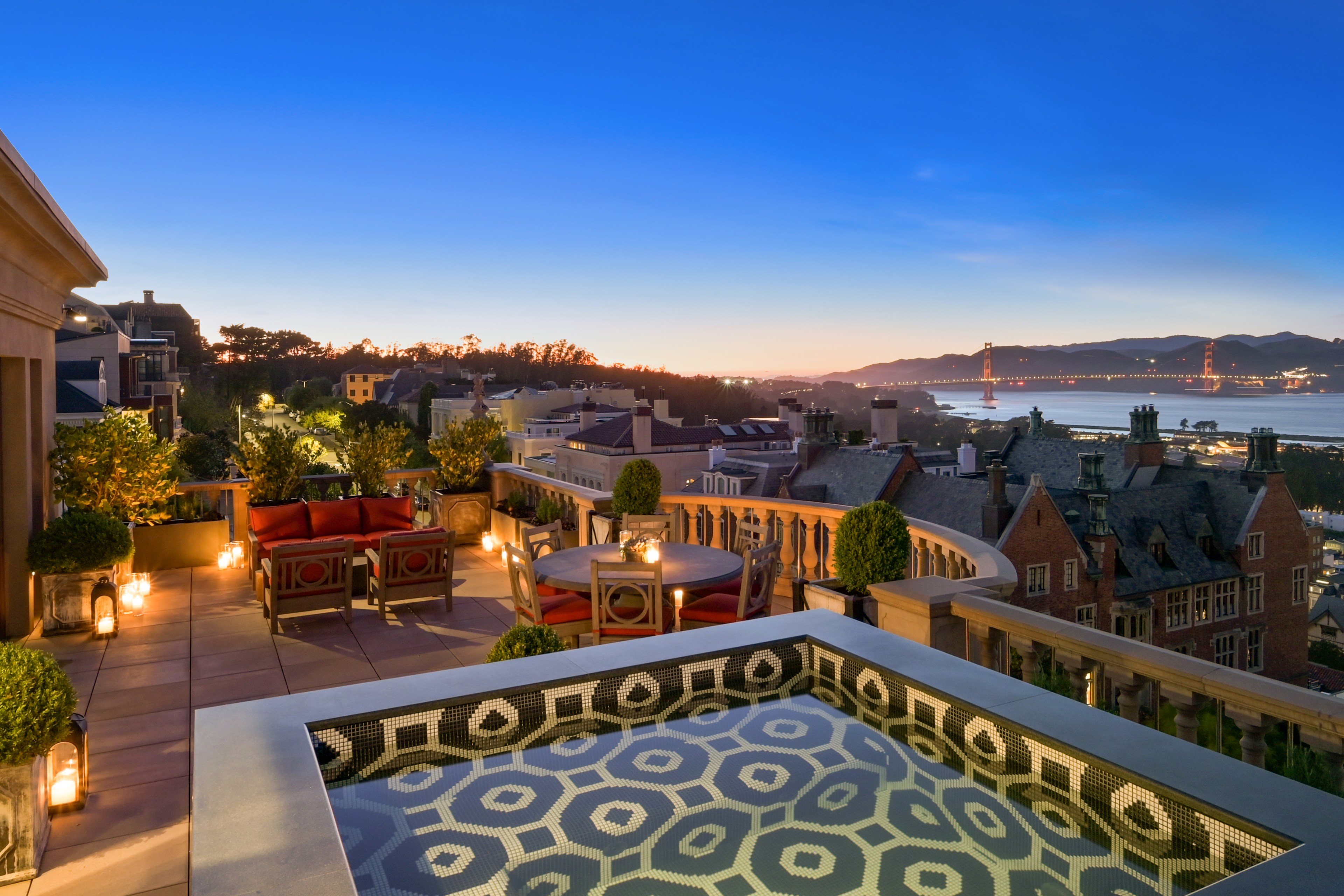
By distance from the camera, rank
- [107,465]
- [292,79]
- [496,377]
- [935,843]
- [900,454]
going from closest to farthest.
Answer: [935,843] < [107,465] < [292,79] < [900,454] < [496,377]

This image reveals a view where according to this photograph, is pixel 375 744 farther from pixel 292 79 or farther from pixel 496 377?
pixel 496 377

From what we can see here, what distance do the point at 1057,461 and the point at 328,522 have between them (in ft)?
137

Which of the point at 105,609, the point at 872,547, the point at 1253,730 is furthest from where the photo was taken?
the point at 105,609

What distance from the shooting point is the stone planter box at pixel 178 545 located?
8.91 m

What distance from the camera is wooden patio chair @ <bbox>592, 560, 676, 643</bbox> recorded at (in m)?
5.10

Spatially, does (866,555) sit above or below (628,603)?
above

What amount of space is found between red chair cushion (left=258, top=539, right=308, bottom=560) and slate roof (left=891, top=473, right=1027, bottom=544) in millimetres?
23995

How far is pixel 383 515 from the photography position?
8438mm

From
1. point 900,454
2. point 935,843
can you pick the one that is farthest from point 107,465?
point 900,454

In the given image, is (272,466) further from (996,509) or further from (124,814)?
(996,509)

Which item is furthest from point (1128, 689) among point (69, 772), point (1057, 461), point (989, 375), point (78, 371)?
point (989, 375)

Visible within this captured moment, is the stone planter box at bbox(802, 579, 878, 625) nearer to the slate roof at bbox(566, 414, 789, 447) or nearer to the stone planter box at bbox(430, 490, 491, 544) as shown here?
the stone planter box at bbox(430, 490, 491, 544)

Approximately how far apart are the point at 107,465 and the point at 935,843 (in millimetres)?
7661

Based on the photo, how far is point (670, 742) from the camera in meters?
3.53
